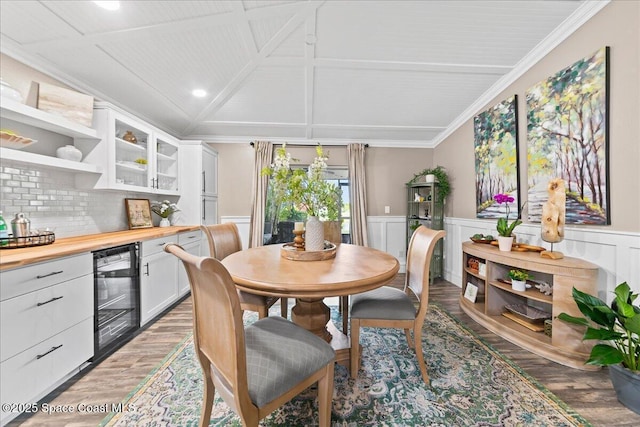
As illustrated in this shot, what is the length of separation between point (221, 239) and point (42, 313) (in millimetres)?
1120

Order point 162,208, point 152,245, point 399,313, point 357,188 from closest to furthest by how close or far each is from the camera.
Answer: point 399,313 < point 152,245 < point 162,208 < point 357,188

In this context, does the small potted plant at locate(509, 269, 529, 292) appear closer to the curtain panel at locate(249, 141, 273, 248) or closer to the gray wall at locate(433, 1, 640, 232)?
the gray wall at locate(433, 1, 640, 232)

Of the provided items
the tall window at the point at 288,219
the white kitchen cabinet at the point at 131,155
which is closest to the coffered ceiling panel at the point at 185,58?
the white kitchen cabinet at the point at 131,155

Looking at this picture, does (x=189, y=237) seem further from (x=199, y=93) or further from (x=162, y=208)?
(x=199, y=93)

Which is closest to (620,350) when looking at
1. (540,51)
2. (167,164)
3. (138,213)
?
(540,51)

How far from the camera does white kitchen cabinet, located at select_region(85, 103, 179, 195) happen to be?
2354mm

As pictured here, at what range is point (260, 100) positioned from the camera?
10.7ft

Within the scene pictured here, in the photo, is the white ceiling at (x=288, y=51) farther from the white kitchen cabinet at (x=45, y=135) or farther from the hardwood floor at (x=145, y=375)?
A: the hardwood floor at (x=145, y=375)

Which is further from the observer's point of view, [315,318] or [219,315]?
[315,318]

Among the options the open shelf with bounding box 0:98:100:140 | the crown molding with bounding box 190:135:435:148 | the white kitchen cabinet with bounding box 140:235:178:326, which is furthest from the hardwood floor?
the crown molding with bounding box 190:135:435:148

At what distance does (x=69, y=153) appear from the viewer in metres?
2.12

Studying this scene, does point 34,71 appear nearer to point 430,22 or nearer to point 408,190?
point 430,22

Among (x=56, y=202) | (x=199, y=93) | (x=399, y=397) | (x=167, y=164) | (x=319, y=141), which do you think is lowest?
(x=399, y=397)

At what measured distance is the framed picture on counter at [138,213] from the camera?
2.98m
